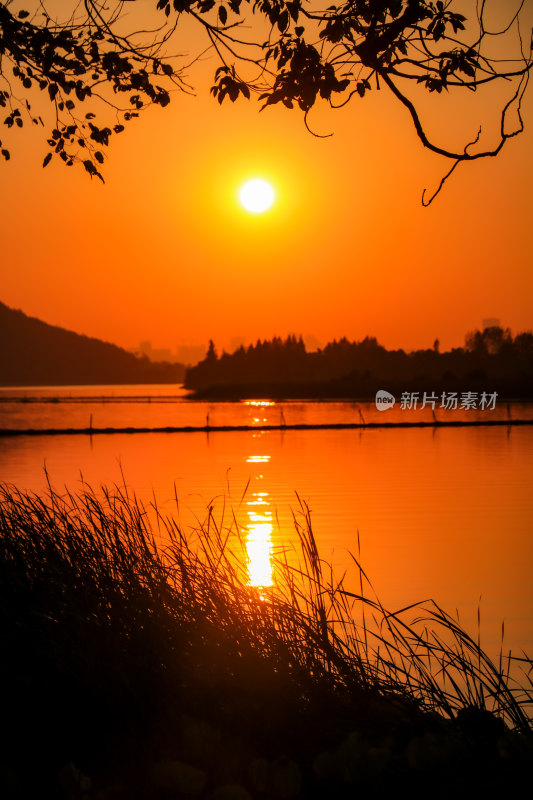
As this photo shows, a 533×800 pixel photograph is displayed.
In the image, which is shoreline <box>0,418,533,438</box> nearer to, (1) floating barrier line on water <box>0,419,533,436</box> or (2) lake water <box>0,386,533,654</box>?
(1) floating barrier line on water <box>0,419,533,436</box>

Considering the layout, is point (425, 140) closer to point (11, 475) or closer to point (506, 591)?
point (506, 591)

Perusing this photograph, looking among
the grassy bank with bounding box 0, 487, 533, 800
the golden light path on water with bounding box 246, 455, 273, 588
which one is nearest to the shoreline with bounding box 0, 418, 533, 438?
the golden light path on water with bounding box 246, 455, 273, 588

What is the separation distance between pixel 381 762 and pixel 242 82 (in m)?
4.73

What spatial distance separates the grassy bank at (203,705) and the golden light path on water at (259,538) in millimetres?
2965

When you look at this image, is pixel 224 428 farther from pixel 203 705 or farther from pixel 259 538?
pixel 203 705

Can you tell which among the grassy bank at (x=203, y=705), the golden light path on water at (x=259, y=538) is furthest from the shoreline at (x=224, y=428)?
the grassy bank at (x=203, y=705)

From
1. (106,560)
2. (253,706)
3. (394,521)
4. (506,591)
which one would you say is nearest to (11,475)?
(394,521)

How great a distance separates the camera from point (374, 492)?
21531 millimetres

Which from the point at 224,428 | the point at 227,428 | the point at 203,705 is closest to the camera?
the point at 203,705

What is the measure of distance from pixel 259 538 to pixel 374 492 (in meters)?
8.20

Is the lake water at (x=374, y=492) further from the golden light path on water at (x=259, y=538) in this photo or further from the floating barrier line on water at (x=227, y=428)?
the floating barrier line on water at (x=227, y=428)

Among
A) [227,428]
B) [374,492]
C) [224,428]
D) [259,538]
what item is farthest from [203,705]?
[227,428]

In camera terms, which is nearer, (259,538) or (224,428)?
(259,538)

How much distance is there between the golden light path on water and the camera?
9.95 m
